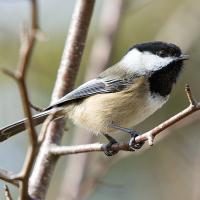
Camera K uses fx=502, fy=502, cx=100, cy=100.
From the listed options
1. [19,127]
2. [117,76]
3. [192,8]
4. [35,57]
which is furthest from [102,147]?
[35,57]

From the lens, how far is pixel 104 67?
3.23 meters

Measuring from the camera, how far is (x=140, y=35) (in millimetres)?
4484

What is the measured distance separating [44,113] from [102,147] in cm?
59

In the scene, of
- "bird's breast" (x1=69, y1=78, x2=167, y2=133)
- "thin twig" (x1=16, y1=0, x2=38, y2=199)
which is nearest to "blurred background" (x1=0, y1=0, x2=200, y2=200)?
"bird's breast" (x1=69, y1=78, x2=167, y2=133)

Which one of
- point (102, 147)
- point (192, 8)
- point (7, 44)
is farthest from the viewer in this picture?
point (7, 44)

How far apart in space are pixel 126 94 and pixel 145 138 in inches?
34.0

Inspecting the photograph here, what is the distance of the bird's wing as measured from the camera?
2594mm

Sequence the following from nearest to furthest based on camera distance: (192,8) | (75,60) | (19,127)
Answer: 1. (19,127)
2. (75,60)
3. (192,8)

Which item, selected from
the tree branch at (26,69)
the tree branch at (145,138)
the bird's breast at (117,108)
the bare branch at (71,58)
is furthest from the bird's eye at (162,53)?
the tree branch at (26,69)

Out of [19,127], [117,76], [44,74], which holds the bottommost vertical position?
[44,74]

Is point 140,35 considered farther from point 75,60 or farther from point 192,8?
point 75,60

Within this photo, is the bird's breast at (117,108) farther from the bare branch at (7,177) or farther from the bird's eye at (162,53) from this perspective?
the bare branch at (7,177)

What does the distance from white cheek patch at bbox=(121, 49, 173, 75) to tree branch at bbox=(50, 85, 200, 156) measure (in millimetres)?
666

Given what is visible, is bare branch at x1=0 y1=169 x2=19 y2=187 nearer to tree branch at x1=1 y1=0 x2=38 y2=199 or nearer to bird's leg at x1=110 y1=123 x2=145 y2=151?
tree branch at x1=1 y1=0 x2=38 y2=199
